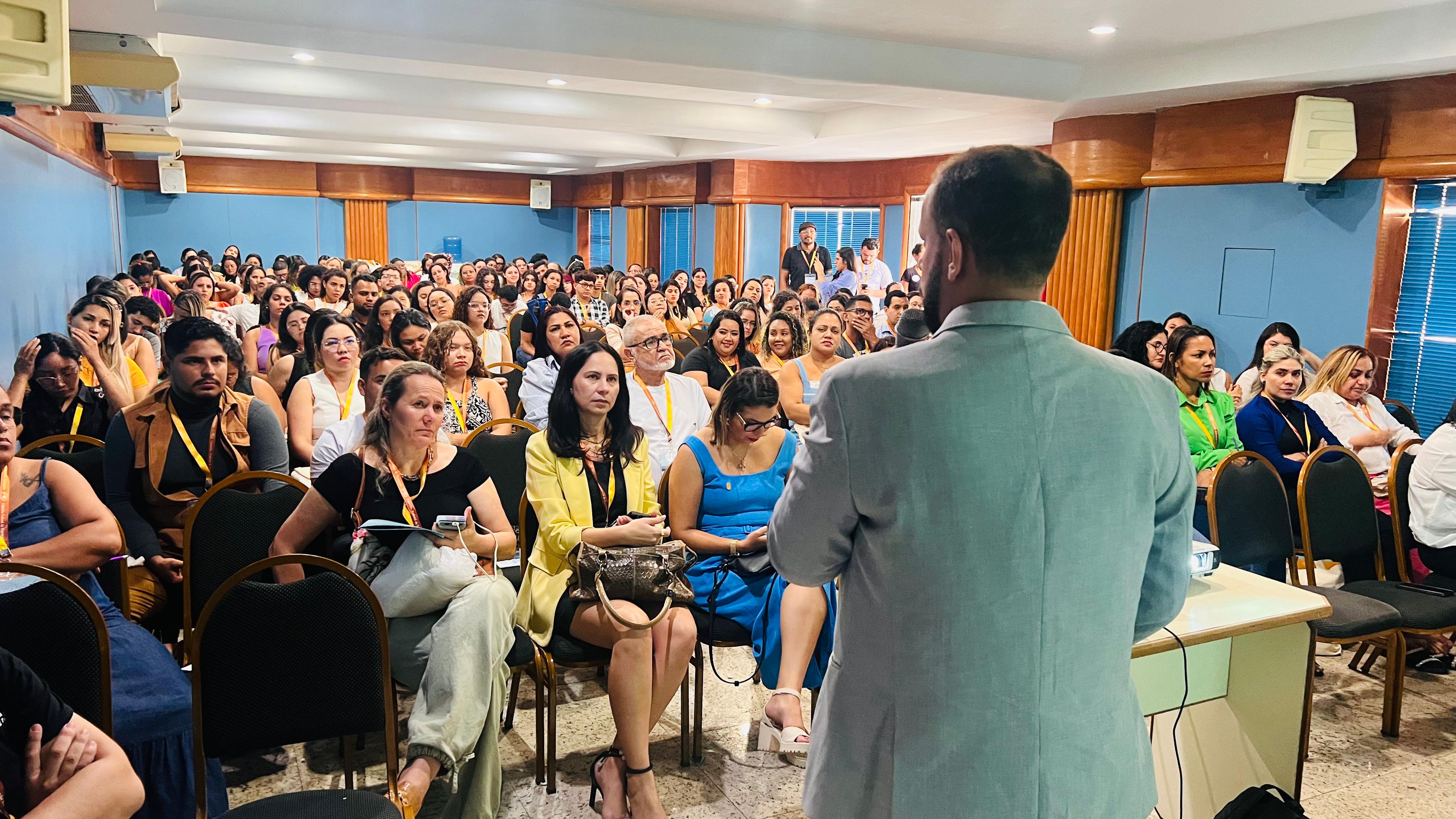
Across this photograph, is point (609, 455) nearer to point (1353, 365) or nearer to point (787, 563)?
point (787, 563)

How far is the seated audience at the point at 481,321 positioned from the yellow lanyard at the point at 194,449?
2601 mm

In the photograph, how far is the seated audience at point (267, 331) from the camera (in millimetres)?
6270

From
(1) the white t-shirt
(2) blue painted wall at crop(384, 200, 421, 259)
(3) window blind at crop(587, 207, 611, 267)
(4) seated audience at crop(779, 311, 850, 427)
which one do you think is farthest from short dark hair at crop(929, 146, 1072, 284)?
(2) blue painted wall at crop(384, 200, 421, 259)

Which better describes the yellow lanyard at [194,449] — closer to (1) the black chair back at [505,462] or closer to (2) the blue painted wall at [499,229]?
(1) the black chair back at [505,462]

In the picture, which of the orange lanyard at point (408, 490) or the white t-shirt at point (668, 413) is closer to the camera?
the orange lanyard at point (408, 490)

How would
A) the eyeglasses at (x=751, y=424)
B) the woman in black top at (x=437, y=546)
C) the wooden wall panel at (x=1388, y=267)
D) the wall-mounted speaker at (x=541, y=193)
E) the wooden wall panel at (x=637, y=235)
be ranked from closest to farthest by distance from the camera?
the woman in black top at (x=437, y=546) → the eyeglasses at (x=751, y=424) → the wooden wall panel at (x=1388, y=267) → the wooden wall panel at (x=637, y=235) → the wall-mounted speaker at (x=541, y=193)

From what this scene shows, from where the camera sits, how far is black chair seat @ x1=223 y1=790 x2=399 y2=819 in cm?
201

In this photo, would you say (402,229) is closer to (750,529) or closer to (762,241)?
(762,241)

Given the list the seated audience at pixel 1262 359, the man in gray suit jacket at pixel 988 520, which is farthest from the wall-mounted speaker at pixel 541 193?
the man in gray suit jacket at pixel 988 520

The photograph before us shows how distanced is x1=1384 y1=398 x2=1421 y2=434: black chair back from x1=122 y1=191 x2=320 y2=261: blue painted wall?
16732 millimetres

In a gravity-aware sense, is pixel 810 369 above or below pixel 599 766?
above

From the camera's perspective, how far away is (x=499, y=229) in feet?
64.3

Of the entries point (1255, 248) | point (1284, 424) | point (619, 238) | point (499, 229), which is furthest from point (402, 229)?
point (1284, 424)

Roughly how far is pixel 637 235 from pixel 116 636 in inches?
562
